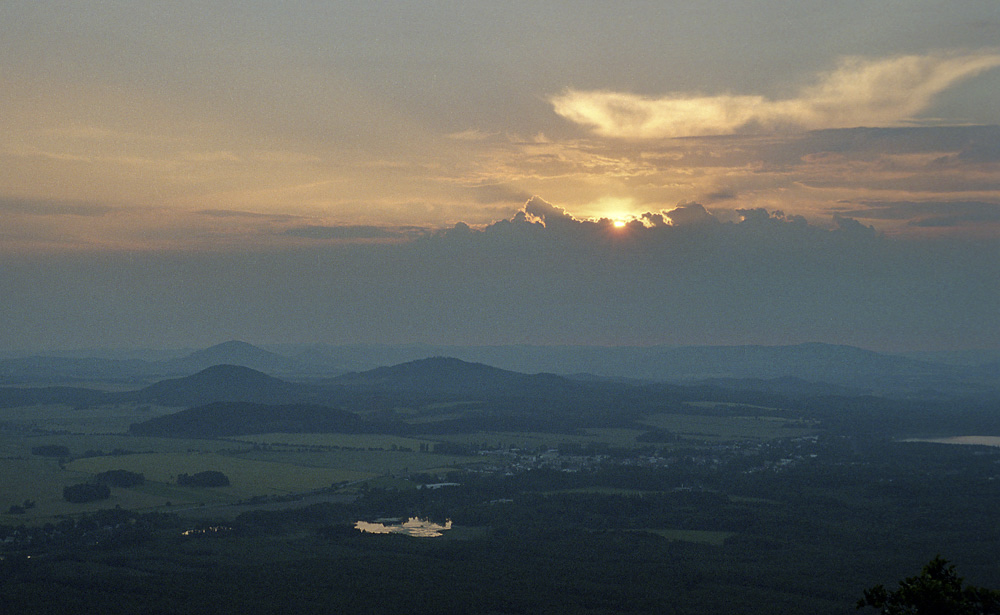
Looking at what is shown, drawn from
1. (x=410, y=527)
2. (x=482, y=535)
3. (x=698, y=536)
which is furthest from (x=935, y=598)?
(x=410, y=527)

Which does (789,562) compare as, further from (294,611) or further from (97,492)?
(97,492)

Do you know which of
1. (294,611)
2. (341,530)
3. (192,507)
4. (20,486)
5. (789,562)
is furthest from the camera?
(20,486)

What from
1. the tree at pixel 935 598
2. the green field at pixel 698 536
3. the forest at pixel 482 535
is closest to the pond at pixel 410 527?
the forest at pixel 482 535

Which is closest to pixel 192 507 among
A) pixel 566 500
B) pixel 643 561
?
pixel 566 500

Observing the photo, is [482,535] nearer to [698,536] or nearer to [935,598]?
[698,536]

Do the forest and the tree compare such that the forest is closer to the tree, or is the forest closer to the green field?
the green field

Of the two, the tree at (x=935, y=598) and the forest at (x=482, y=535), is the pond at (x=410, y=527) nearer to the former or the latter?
the forest at (x=482, y=535)
